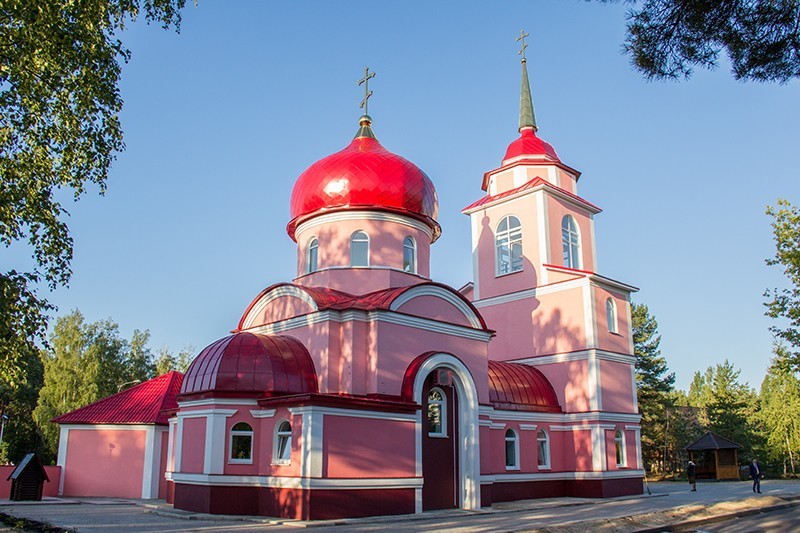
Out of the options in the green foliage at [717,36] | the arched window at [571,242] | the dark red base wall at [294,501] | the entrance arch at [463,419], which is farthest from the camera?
the arched window at [571,242]

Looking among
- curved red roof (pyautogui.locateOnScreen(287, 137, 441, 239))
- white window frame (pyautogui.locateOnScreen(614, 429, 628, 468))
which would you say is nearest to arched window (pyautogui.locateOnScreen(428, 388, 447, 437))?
curved red roof (pyautogui.locateOnScreen(287, 137, 441, 239))

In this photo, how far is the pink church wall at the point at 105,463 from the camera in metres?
21.0

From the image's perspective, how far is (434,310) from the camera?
17.6 meters

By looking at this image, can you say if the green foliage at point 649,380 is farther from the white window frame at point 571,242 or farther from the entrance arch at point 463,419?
the entrance arch at point 463,419

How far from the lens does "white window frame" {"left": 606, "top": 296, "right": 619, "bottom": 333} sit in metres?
22.8

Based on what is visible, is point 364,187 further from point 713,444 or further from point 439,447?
point 713,444

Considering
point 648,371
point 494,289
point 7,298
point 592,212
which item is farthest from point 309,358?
point 648,371

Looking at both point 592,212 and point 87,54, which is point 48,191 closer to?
point 87,54

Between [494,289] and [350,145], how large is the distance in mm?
7809

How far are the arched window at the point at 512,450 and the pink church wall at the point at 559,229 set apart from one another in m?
6.55

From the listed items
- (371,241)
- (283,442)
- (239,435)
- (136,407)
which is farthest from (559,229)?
(136,407)

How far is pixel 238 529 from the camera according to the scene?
1244cm

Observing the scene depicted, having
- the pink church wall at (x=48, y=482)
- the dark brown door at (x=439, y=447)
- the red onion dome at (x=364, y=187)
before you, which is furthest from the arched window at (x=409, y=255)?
the pink church wall at (x=48, y=482)

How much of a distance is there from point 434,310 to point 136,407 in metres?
11.1
